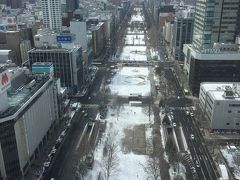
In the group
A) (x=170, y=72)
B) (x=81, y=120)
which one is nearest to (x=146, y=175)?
(x=81, y=120)

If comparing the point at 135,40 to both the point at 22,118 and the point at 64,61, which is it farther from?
the point at 22,118

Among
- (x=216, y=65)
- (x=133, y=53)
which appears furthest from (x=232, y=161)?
(x=133, y=53)

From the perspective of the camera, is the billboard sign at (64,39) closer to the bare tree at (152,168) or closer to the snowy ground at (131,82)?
the snowy ground at (131,82)

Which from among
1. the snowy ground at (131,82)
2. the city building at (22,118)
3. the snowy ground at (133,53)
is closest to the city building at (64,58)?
the snowy ground at (131,82)

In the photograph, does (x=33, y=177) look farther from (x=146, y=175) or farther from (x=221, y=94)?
(x=221, y=94)

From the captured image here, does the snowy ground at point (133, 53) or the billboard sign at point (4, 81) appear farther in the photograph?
the snowy ground at point (133, 53)
